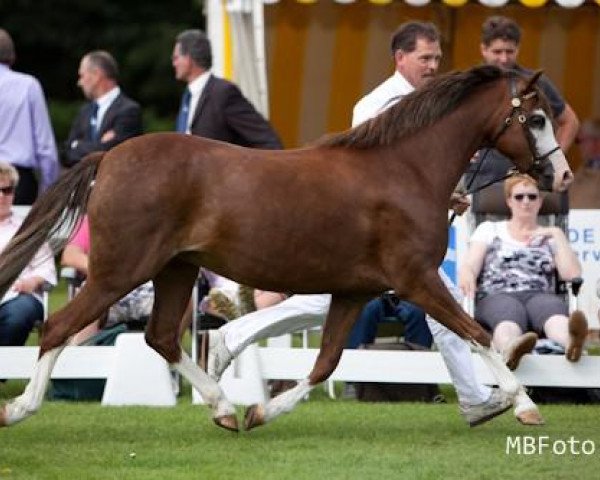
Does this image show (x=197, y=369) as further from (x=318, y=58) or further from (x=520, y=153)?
(x=318, y=58)

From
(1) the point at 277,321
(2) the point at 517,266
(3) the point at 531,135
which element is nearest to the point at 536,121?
(3) the point at 531,135

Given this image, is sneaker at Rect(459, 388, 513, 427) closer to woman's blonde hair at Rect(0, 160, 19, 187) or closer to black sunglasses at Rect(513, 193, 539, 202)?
black sunglasses at Rect(513, 193, 539, 202)

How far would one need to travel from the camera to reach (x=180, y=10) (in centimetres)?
2622

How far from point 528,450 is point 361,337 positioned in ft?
8.57

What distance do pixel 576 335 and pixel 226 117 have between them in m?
3.59

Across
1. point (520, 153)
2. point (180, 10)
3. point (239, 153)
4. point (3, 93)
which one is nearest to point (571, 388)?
point (520, 153)

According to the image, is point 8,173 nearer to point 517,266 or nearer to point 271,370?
point 271,370

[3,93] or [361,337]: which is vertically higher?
[3,93]

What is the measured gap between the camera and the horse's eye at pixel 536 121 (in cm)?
876

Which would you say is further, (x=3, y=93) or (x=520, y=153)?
(x=3, y=93)

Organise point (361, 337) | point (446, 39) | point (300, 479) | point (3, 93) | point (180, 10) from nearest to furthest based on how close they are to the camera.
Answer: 1. point (300, 479)
2. point (361, 337)
3. point (3, 93)
4. point (446, 39)
5. point (180, 10)

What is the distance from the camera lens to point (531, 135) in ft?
28.8

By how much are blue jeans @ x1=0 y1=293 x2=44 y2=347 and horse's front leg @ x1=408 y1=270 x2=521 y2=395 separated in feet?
9.78

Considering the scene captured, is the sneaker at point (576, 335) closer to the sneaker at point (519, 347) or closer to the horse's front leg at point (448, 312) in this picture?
the sneaker at point (519, 347)
